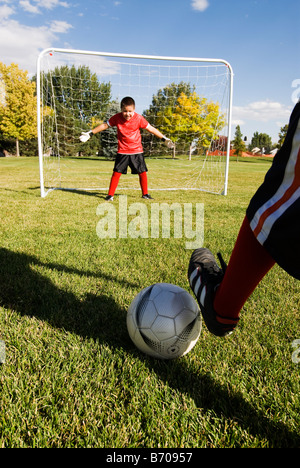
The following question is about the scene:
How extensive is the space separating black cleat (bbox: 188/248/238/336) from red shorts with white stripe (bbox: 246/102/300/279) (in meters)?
0.62

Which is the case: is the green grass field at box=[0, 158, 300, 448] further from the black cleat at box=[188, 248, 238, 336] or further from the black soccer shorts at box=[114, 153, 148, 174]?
the black soccer shorts at box=[114, 153, 148, 174]

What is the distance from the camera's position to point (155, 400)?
1.47 metres

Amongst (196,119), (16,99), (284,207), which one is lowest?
(284,207)

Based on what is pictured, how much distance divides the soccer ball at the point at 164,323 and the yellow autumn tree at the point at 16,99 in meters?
30.2

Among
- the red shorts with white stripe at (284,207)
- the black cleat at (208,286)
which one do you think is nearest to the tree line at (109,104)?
the black cleat at (208,286)

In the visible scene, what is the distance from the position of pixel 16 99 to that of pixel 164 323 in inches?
1272

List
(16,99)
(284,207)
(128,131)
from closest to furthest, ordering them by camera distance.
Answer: (284,207) → (128,131) → (16,99)

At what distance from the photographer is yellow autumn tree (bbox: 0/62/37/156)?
2872 centimetres

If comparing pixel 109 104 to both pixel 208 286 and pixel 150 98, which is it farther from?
pixel 208 286

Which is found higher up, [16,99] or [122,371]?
[16,99]

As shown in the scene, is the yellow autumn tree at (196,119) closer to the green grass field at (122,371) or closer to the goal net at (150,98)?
the goal net at (150,98)

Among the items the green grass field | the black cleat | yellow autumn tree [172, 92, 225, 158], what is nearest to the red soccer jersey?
yellow autumn tree [172, 92, 225, 158]

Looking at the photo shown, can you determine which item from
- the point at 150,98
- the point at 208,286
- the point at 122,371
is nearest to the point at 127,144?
the point at 150,98

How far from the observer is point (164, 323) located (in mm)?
1811
